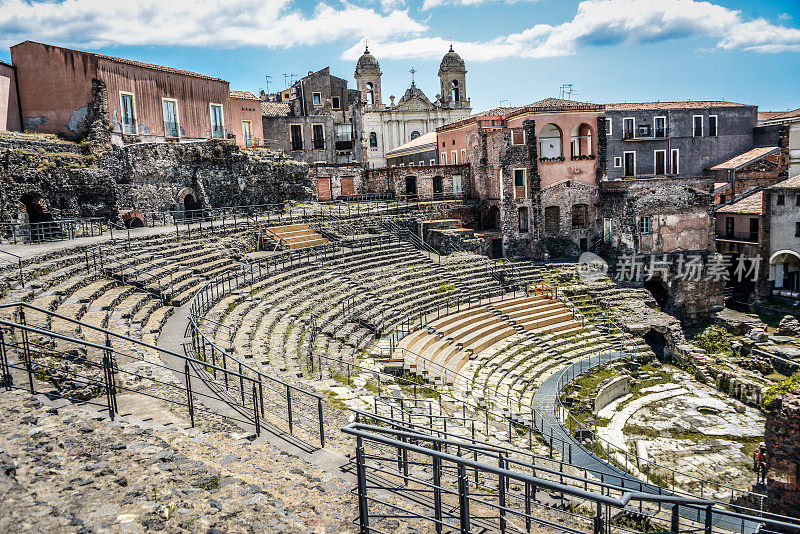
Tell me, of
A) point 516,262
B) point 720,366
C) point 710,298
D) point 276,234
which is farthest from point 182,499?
point 710,298

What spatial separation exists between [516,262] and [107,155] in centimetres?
2196

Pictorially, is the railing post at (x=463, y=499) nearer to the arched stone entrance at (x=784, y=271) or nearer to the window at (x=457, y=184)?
the window at (x=457, y=184)

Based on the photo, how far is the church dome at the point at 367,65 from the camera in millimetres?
57250

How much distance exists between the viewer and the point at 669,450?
17.6 meters

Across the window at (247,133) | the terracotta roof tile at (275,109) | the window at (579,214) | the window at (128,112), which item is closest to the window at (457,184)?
the window at (579,214)

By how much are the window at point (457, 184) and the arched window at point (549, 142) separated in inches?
244

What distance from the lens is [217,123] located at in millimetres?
32656

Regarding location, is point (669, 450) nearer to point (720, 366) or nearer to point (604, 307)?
point (720, 366)

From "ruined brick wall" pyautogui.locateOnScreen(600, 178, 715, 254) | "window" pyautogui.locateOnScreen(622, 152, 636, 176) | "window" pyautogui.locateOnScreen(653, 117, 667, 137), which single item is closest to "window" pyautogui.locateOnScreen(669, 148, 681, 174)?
"window" pyautogui.locateOnScreen(653, 117, 667, 137)

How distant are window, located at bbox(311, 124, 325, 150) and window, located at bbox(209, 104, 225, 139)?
14.5m

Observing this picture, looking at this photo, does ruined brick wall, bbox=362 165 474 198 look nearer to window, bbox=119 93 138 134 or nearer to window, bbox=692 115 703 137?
window, bbox=119 93 138 134

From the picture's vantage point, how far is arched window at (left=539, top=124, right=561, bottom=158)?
1503 inches

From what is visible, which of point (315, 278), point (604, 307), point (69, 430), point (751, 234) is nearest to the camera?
point (69, 430)

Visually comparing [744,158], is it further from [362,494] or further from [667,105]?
[362,494]
